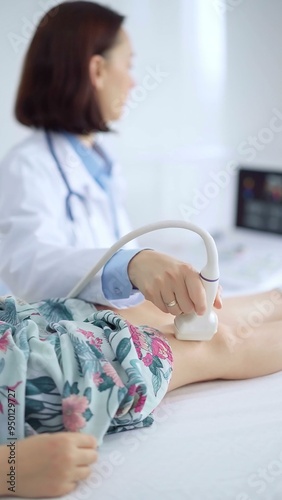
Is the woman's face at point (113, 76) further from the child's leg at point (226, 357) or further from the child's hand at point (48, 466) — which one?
the child's hand at point (48, 466)

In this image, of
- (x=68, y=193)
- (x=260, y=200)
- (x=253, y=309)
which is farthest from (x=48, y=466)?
(x=260, y=200)

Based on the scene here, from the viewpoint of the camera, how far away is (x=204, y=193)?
2.37m

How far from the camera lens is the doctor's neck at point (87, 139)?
1.46 meters

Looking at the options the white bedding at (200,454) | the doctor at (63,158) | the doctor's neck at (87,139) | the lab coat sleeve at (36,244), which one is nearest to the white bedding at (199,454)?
the white bedding at (200,454)

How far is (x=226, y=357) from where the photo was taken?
86cm

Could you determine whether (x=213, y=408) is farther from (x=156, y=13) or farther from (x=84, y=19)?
(x=156, y=13)

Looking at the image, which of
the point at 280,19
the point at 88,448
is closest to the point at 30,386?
the point at 88,448

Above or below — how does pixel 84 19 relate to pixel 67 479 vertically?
above

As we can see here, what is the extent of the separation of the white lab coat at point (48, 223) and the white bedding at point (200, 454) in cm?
26

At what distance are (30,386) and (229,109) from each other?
1.87 m

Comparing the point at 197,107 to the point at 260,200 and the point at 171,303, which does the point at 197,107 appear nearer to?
the point at 260,200

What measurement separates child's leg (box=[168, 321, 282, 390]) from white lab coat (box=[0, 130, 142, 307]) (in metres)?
0.17

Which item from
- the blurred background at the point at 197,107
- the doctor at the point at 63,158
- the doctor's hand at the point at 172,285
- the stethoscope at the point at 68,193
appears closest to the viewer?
the doctor's hand at the point at 172,285

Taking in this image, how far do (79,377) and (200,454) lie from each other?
0.60 feet
